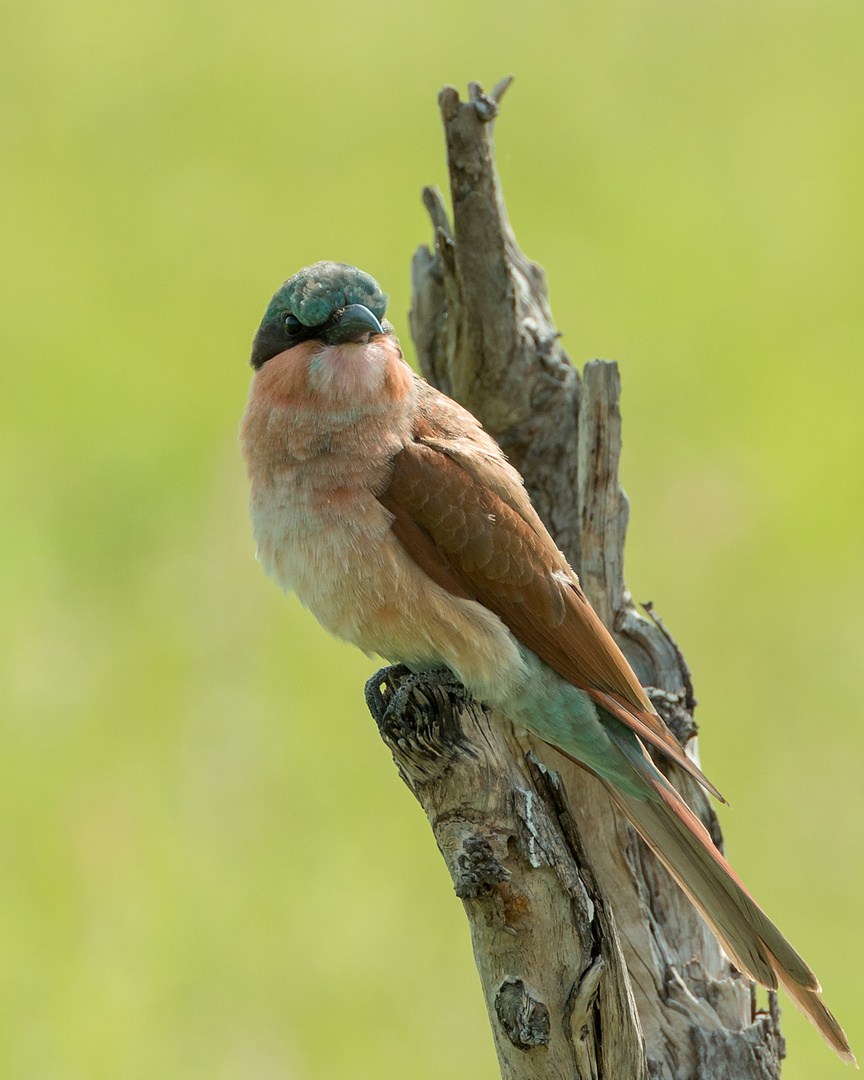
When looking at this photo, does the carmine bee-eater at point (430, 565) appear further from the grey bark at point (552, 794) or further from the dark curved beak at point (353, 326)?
the grey bark at point (552, 794)

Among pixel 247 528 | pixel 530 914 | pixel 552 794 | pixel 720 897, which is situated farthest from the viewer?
pixel 247 528

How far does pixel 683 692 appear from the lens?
3461mm

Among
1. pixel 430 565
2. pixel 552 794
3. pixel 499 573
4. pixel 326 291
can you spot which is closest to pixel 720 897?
pixel 552 794

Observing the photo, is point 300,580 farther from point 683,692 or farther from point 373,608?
point 683,692

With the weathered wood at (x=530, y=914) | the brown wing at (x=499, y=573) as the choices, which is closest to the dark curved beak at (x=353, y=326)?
the brown wing at (x=499, y=573)

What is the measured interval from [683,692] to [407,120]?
825 cm

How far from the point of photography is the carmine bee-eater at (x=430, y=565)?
3006mm

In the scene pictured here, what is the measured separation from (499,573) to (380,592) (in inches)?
11.0

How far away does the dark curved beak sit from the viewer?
10.0 ft

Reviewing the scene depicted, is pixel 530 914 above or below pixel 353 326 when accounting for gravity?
below

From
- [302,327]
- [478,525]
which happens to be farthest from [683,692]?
[302,327]

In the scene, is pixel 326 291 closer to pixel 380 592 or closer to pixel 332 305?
pixel 332 305

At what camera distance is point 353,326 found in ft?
10.1

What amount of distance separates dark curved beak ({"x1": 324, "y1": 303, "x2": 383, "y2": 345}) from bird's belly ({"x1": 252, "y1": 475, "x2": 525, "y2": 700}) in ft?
1.14
